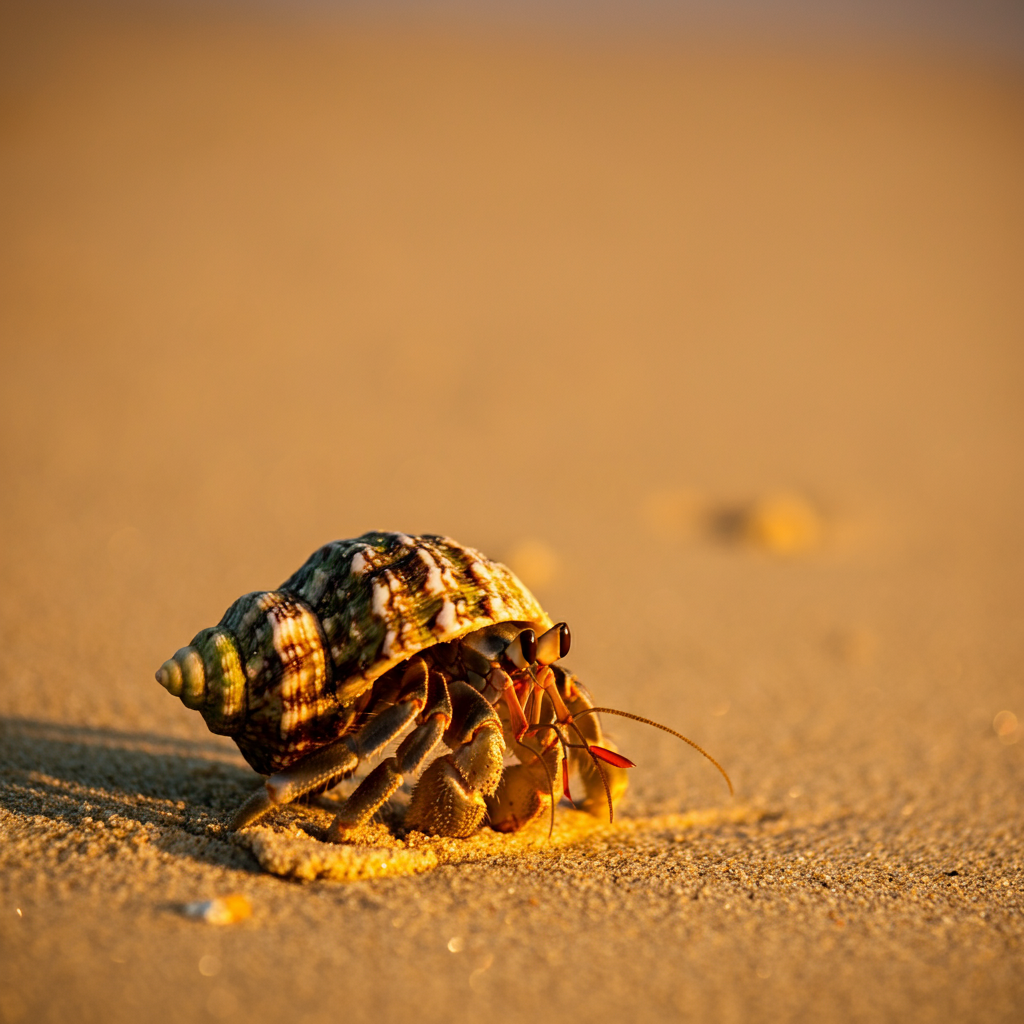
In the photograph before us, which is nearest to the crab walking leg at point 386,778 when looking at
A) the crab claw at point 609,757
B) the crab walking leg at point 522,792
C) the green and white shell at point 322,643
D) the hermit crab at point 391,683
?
the hermit crab at point 391,683

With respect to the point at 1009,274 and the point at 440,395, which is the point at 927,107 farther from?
the point at 440,395

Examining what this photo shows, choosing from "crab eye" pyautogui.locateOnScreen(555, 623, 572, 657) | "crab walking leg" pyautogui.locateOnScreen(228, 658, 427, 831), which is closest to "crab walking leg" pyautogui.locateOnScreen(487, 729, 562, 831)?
"crab eye" pyautogui.locateOnScreen(555, 623, 572, 657)

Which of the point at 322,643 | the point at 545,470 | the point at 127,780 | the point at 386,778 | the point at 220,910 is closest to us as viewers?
the point at 220,910

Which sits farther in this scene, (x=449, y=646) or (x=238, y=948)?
(x=449, y=646)

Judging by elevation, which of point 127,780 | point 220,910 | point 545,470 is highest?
point 545,470

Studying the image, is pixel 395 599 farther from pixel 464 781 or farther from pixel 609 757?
pixel 609 757

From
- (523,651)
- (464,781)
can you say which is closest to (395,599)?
(523,651)

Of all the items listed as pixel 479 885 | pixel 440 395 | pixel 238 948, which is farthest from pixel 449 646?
pixel 440 395

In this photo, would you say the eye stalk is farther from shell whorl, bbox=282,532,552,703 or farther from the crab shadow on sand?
the crab shadow on sand
